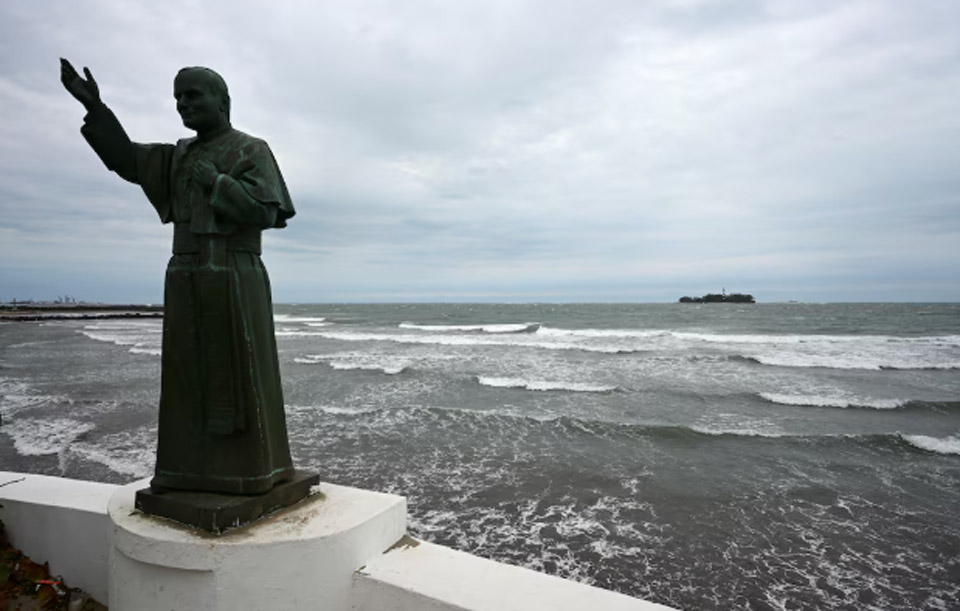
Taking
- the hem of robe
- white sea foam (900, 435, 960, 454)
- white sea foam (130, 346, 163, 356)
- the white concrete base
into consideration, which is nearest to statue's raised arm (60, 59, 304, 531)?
the hem of robe

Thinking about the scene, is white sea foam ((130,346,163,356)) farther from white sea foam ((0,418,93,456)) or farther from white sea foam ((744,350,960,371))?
white sea foam ((744,350,960,371))

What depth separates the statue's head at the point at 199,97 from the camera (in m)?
2.27

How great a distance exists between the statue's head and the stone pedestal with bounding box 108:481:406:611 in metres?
1.68

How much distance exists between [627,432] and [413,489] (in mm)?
4464

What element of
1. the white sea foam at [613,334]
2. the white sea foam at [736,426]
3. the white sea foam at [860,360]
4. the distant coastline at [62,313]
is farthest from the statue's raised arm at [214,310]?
the distant coastline at [62,313]

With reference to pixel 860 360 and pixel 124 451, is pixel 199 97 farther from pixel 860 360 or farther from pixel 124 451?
pixel 860 360

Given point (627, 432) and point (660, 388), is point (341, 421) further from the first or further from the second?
point (660, 388)

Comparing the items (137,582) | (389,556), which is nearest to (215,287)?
(137,582)

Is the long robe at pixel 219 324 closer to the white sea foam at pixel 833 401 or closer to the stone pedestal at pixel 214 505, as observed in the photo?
the stone pedestal at pixel 214 505

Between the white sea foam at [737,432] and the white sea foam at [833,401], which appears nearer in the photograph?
the white sea foam at [737,432]

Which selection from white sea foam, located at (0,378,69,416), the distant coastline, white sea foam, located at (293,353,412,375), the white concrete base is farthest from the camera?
the distant coastline

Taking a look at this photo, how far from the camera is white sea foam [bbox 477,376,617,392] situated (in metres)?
13.5

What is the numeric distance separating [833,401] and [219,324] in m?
13.7

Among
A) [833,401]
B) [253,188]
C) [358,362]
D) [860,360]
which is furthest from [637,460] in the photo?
[860,360]
